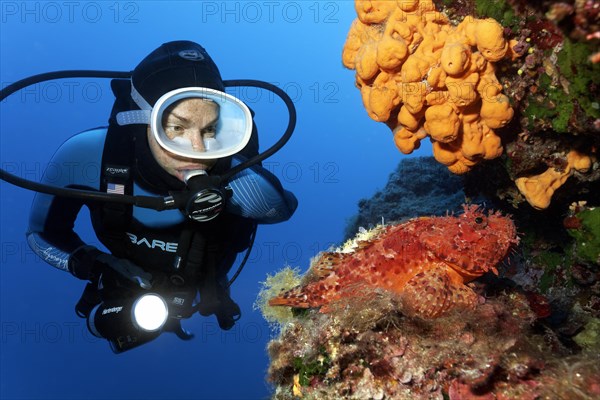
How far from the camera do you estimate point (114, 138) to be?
464 cm

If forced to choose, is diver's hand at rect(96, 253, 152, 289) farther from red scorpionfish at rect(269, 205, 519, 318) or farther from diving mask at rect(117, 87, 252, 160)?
red scorpionfish at rect(269, 205, 519, 318)

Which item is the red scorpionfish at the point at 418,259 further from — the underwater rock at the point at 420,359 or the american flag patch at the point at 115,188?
the american flag patch at the point at 115,188

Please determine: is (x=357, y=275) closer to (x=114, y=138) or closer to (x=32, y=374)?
(x=114, y=138)

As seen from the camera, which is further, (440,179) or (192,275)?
(440,179)

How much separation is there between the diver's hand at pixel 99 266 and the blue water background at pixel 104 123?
163 centimetres

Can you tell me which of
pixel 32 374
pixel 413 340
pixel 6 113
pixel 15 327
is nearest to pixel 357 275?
pixel 413 340

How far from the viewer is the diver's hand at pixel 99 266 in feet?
14.8

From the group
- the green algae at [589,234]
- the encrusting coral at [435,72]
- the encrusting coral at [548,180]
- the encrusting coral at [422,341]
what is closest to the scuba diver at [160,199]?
the encrusting coral at [435,72]

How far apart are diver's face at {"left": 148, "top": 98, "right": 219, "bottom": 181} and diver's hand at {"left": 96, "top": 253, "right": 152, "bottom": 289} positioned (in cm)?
131

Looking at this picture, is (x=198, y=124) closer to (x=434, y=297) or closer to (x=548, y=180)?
(x=434, y=297)

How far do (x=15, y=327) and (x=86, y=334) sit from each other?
41.8 feet

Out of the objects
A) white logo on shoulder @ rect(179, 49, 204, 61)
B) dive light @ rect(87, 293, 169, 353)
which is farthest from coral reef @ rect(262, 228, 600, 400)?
white logo on shoulder @ rect(179, 49, 204, 61)

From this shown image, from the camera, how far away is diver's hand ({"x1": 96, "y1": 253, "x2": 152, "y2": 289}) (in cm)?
447

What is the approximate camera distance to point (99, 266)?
463 centimetres
